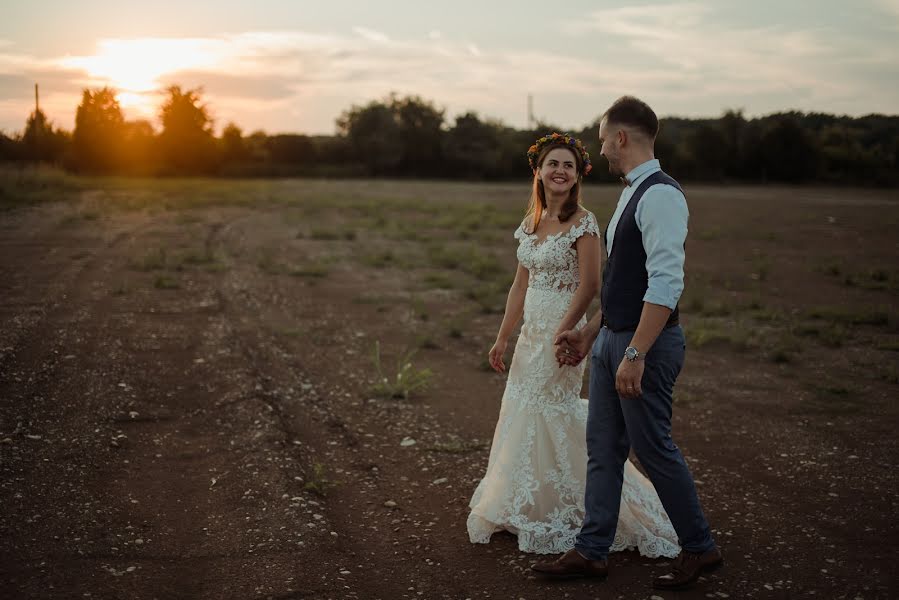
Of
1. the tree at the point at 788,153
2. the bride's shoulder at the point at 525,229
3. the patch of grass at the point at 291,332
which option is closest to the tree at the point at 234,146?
Result: the tree at the point at 788,153

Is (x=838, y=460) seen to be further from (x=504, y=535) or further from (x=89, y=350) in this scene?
(x=89, y=350)

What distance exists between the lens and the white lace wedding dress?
4426 mm

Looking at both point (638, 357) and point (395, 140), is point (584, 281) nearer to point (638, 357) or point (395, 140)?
point (638, 357)

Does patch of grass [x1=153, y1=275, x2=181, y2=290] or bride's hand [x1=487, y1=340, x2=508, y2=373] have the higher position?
bride's hand [x1=487, y1=340, x2=508, y2=373]

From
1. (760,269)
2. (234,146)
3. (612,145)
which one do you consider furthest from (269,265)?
(234,146)

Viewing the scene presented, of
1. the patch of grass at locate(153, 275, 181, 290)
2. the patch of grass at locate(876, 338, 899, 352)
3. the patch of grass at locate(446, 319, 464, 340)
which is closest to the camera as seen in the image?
the patch of grass at locate(876, 338, 899, 352)

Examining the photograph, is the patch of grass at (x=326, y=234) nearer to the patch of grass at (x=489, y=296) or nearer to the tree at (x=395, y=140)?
the patch of grass at (x=489, y=296)

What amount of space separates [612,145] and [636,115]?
0.18m

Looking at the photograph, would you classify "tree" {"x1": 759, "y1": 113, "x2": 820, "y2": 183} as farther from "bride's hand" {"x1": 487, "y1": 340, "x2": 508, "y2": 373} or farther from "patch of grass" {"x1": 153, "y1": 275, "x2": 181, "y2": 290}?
"bride's hand" {"x1": 487, "y1": 340, "x2": 508, "y2": 373}

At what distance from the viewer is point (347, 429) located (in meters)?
6.71

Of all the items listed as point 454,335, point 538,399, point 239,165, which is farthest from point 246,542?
point 239,165

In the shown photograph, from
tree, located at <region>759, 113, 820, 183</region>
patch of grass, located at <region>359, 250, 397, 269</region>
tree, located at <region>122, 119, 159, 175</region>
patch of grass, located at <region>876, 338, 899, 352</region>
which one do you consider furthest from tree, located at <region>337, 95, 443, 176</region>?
patch of grass, located at <region>876, 338, 899, 352</region>

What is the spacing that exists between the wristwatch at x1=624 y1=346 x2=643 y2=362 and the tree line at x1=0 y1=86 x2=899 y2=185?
28164 millimetres

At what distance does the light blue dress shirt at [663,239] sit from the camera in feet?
11.2
